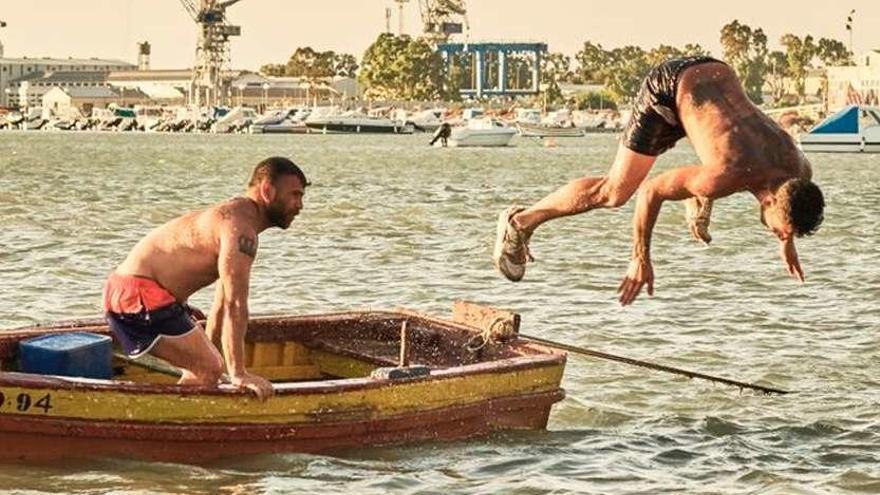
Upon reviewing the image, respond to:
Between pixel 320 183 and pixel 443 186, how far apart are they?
4422 millimetres

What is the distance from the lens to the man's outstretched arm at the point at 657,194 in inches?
444

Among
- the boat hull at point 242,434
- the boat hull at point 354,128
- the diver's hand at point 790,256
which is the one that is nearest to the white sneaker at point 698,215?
the diver's hand at point 790,256

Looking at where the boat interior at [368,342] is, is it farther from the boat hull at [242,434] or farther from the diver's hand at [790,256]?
the diver's hand at [790,256]

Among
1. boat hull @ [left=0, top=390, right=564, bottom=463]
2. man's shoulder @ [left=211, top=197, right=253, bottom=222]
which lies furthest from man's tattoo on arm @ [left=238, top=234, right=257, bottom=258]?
boat hull @ [left=0, top=390, right=564, bottom=463]

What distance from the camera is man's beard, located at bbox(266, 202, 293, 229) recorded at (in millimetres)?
11648

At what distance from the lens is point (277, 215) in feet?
38.4

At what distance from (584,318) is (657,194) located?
11285 millimetres

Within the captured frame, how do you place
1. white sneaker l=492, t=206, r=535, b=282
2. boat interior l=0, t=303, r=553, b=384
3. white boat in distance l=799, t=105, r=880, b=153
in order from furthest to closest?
1. white boat in distance l=799, t=105, r=880, b=153
2. boat interior l=0, t=303, r=553, b=384
3. white sneaker l=492, t=206, r=535, b=282

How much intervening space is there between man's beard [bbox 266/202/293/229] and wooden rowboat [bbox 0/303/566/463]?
1.27m

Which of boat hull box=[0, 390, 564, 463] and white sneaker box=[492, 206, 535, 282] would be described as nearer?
boat hull box=[0, 390, 564, 463]

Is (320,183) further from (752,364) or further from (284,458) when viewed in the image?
(284,458)

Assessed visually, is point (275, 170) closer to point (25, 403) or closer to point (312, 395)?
point (312, 395)

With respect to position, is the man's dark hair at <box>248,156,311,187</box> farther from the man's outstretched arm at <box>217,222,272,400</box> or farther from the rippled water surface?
the rippled water surface

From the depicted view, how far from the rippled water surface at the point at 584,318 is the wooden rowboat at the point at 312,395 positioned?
0.18 m
